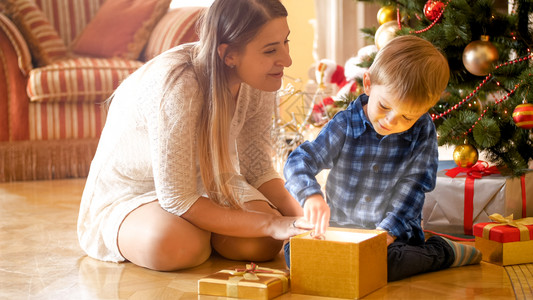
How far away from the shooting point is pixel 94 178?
1515 mm

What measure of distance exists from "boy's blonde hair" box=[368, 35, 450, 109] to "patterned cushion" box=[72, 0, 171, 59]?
81.5 inches

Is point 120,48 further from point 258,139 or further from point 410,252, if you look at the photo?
point 410,252

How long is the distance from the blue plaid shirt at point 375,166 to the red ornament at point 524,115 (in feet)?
1.03

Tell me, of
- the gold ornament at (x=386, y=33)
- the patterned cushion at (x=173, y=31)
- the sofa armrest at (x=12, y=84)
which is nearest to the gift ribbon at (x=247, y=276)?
the gold ornament at (x=386, y=33)

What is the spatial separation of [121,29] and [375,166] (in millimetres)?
2091

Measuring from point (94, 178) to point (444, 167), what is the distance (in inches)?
39.6

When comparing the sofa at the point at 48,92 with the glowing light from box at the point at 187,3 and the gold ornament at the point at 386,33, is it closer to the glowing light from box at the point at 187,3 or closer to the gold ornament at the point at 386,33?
the glowing light from box at the point at 187,3

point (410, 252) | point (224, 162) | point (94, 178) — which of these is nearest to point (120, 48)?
point (94, 178)

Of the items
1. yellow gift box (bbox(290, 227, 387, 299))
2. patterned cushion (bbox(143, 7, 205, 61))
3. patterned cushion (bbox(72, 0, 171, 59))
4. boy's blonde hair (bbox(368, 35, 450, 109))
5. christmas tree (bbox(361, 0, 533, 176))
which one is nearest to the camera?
yellow gift box (bbox(290, 227, 387, 299))

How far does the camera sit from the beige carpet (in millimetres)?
1187

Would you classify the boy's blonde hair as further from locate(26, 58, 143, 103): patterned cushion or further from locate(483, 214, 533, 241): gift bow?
locate(26, 58, 143, 103): patterned cushion

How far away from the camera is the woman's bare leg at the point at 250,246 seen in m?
1.44

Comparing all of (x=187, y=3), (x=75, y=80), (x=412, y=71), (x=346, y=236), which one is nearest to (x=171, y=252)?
(x=346, y=236)

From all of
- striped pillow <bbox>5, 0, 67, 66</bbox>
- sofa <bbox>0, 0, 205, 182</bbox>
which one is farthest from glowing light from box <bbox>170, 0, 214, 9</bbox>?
striped pillow <bbox>5, 0, 67, 66</bbox>
